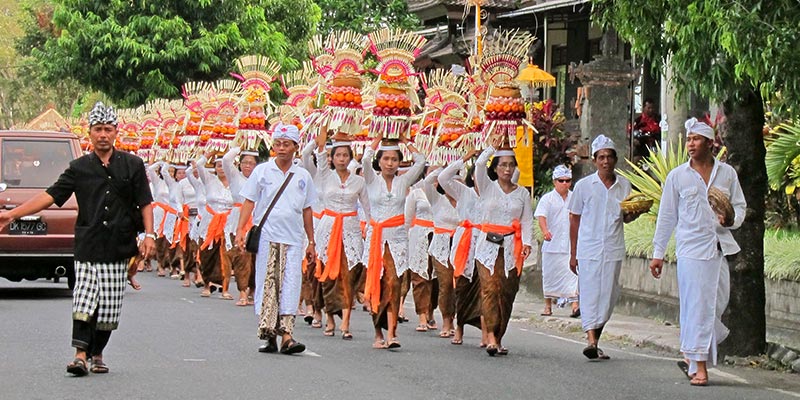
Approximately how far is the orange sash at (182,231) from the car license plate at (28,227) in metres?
5.06

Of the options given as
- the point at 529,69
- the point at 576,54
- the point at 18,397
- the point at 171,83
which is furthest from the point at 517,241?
the point at 171,83

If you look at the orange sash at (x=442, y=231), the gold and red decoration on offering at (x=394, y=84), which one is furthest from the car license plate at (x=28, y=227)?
the gold and red decoration on offering at (x=394, y=84)

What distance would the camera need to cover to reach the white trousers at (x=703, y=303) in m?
11.2

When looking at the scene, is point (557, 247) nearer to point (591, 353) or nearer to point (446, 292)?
point (446, 292)

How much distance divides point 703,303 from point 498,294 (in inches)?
92.9

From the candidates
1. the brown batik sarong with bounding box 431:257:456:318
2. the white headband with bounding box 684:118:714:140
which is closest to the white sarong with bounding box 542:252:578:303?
the brown batik sarong with bounding box 431:257:456:318

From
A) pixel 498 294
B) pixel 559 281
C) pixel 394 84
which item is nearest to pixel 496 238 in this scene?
pixel 498 294

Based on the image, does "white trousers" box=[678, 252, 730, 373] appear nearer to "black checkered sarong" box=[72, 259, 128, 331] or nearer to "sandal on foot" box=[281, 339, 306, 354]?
"sandal on foot" box=[281, 339, 306, 354]

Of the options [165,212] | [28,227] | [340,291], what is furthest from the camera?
[165,212]

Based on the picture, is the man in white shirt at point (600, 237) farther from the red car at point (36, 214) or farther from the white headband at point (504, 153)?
the red car at point (36, 214)

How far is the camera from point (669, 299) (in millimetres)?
16344

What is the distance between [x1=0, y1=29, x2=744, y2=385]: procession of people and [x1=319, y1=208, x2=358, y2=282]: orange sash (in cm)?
2

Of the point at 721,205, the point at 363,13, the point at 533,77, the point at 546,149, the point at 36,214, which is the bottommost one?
the point at 36,214

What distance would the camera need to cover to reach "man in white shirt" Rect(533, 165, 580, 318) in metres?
18.1
